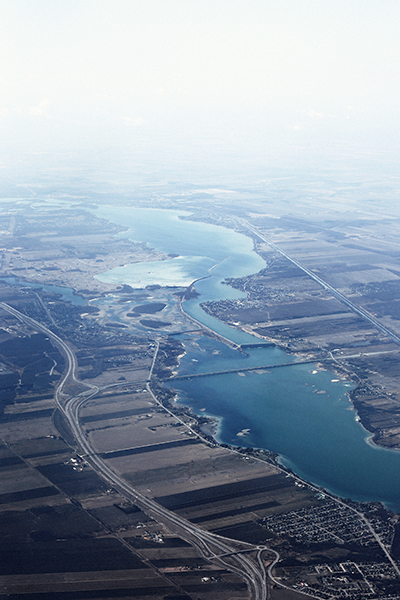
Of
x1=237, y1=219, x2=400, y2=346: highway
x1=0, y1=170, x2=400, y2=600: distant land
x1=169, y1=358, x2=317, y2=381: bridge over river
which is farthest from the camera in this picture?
x1=237, y1=219, x2=400, y2=346: highway

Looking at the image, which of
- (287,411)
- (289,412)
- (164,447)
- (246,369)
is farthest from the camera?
(246,369)

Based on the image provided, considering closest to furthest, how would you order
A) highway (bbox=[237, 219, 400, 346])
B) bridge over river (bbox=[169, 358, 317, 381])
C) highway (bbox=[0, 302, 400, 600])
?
highway (bbox=[0, 302, 400, 600]), bridge over river (bbox=[169, 358, 317, 381]), highway (bbox=[237, 219, 400, 346])

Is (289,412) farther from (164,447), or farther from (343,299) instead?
(343,299)

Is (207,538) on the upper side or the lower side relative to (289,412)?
lower

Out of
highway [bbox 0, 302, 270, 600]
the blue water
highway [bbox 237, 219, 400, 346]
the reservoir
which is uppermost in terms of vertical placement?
highway [bbox 237, 219, 400, 346]

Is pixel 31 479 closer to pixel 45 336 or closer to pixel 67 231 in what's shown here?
pixel 45 336

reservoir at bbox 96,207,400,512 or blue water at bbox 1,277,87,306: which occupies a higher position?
blue water at bbox 1,277,87,306

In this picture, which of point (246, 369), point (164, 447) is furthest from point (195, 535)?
point (246, 369)

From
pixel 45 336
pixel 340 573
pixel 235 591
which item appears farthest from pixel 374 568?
pixel 45 336

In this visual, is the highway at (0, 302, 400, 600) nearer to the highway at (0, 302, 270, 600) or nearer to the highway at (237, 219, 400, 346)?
the highway at (0, 302, 270, 600)

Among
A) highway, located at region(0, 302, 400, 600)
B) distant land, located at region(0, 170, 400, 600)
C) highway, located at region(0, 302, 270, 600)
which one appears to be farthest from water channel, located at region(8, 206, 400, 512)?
highway, located at region(0, 302, 270, 600)
